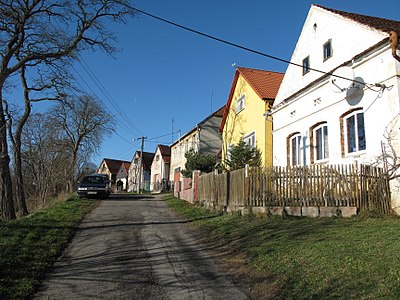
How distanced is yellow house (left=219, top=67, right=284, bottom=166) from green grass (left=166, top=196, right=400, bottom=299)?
9.95 metres

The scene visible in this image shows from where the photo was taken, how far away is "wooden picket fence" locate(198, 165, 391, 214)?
10.7 metres

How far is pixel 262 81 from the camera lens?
23.1m

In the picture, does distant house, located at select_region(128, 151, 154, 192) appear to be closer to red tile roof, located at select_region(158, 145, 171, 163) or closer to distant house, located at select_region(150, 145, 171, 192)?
distant house, located at select_region(150, 145, 171, 192)

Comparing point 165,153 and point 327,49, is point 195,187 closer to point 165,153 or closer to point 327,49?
point 327,49

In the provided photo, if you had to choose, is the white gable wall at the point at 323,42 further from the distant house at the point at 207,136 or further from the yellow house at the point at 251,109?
the distant house at the point at 207,136

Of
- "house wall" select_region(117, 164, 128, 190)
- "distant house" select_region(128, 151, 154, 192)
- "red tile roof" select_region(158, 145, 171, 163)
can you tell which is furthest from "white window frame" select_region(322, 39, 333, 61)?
"house wall" select_region(117, 164, 128, 190)

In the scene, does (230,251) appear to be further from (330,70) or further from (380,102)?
(330,70)

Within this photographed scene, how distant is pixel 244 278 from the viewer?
6.30 meters

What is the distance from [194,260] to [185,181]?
1617 centimetres

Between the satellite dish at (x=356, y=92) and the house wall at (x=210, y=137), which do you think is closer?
the satellite dish at (x=356, y=92)

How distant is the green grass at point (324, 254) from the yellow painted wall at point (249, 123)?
9506 millimetres

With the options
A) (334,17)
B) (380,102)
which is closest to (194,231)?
(380,102)

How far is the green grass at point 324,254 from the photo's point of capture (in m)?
A: 4.94

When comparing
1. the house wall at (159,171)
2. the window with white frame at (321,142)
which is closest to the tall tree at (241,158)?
the window with white frame at (321,142)
